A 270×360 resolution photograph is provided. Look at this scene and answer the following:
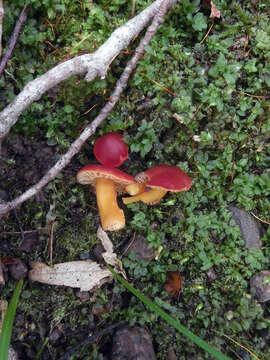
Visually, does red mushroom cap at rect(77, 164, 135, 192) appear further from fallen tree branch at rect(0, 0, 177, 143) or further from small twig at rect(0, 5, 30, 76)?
small twig at rect(0, 5, 30, 76)

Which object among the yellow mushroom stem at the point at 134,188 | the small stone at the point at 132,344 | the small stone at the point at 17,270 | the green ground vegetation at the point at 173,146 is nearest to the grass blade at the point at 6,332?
the small stone at the point at 17,270

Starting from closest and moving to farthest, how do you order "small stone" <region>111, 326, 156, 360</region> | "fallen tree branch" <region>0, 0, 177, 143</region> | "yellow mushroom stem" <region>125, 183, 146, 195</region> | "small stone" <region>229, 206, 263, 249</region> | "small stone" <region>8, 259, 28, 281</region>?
1. "fallen tree branch" <region>0, 0, 177, 143</region>
2. "small stone" <region>111, 326, 156, 360</region>
3. "small stone" <region>8, 259, 28, 281</region>
4. "yellow mushroom stem" <region>125, 183, 146, 195</region>
5. "small stone" <region>229, 206, 263, 249</region>

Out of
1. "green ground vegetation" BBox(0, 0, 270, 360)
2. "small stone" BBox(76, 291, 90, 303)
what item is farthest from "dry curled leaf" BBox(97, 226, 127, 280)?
"small stone" BBox(76, 291, 90, 303)

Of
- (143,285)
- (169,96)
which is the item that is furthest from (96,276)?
(169,96)

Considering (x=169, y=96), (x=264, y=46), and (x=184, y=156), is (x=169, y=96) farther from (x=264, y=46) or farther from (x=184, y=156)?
(x=264, y=46)

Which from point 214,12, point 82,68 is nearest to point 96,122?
point 82,68

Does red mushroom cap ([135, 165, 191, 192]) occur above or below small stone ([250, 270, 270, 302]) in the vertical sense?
above
